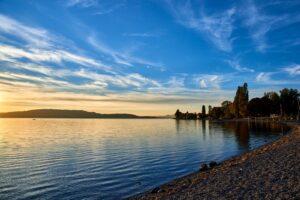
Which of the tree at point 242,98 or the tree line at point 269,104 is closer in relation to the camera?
the tree line at point 269,104

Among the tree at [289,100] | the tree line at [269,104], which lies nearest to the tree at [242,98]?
the tree line at [269,104]

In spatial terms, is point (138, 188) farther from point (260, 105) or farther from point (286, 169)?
point (260, 105)

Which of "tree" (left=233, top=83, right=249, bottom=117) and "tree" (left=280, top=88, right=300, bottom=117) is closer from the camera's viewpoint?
"tree" (left=280, top=88, right=300, bottom=117)

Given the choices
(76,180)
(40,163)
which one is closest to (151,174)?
(76,180)

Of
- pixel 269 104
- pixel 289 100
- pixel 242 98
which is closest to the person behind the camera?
pixel 289 100

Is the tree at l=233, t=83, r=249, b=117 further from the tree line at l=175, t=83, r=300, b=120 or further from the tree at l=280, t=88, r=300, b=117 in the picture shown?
the tree at l=280, t=88, r=300, b=117

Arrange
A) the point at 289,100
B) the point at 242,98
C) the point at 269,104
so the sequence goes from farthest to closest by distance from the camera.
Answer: the point at 269,104
the point at 242,98
the point at 289,100

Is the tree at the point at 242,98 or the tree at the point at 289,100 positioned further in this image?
the tree at the point at 242,98

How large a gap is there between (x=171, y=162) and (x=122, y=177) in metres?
8.64

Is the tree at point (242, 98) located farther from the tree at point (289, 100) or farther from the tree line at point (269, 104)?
the tree at point (289, 100)

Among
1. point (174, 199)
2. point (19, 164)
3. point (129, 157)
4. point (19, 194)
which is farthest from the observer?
point (129, 157)

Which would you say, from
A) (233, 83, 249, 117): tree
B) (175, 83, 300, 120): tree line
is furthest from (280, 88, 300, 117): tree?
(233, 83, 249, 117): tree

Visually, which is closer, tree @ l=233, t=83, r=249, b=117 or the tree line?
the tree line

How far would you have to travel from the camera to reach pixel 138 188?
21.5 meters
